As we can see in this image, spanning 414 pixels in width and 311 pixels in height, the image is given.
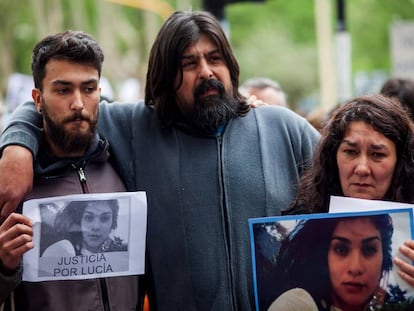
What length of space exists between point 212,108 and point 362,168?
919 millimetres

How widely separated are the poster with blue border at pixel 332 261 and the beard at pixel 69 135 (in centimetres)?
89

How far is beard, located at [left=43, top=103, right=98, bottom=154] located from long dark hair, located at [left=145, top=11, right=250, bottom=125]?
50cm

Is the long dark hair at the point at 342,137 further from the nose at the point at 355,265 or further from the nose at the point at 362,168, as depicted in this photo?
the nose at the point at 355,265

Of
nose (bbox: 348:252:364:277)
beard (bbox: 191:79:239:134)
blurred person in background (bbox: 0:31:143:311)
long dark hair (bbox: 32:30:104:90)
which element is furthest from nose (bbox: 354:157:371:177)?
long dark hair (bbox: 32:30:104:90)

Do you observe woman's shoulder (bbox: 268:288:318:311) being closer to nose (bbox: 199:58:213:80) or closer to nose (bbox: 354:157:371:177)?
nose (bbox: 354:157:371:177)

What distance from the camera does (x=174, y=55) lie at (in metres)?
4.30

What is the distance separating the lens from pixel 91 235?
3840mm

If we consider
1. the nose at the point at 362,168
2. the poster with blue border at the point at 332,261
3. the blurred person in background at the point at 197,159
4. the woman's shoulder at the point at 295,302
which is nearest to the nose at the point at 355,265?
the poster with blue border at the point at 332,261

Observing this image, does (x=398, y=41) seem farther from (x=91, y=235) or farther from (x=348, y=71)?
(x=91, y=235)

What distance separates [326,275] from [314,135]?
105 centimetres

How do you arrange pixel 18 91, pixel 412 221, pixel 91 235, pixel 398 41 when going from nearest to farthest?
1. pixel 412 221
2. pixel 91 235
3. pixel 18 91
4. pixel 398 41

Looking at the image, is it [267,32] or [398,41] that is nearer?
[398,41]

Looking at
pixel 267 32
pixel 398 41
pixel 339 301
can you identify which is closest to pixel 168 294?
pixel 339 301

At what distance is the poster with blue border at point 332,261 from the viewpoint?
3389 millimetres
